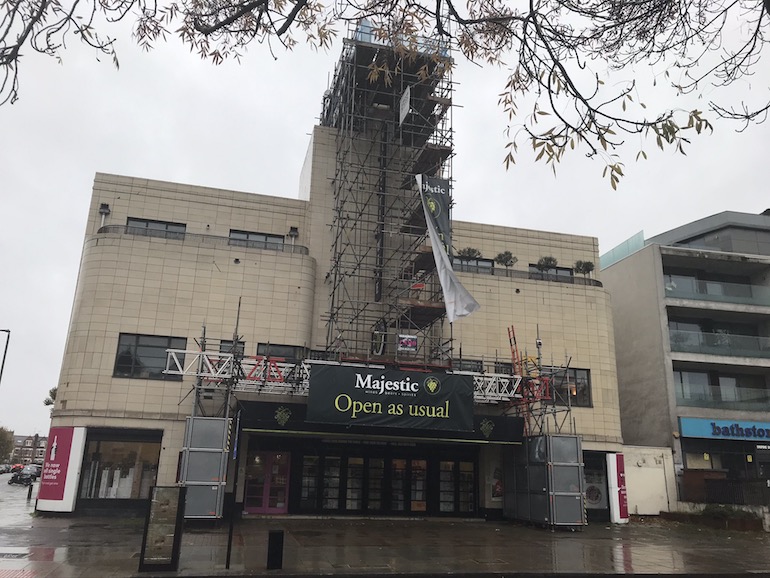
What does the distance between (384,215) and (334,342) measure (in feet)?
20.5

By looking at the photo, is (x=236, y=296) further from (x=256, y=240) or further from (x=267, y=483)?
(x=267, y=483)

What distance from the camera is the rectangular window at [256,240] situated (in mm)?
25850

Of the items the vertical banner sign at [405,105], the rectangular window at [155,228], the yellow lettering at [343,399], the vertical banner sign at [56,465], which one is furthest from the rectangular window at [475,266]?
the vertical banner sign at [56,465]

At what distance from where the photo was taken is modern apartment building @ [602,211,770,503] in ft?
97.1

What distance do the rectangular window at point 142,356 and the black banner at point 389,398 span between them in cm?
615

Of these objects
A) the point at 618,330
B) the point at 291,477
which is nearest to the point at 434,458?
the point at 291,477

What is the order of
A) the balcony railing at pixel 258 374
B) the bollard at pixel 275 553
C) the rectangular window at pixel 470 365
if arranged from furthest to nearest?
the rectangular window at pixel 470 365, the balcony railing at pixel 258 374, the bollard at pixel 275 553

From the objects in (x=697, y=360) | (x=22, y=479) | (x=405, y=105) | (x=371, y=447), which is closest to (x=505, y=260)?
(x=405, y=105)

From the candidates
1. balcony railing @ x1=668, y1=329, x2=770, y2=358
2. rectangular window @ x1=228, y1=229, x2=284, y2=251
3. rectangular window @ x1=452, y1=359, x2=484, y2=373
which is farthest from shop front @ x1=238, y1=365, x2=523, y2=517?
balcony railing @ x1=668, y1=329, x2=770, y2=358

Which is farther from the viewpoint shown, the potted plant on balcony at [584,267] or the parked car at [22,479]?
the parked car at [22,479]

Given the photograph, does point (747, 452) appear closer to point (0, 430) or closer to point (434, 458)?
point (434, 458)

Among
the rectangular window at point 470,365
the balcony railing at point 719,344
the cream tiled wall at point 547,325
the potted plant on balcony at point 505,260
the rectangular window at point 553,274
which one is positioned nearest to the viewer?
the rectangular window at point 470,365

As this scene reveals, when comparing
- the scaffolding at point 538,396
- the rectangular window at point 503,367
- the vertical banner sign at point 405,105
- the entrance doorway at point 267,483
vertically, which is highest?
the vertical banner sign at point 405,105

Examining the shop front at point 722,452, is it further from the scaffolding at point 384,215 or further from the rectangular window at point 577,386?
the scaffolding at point 384,215
